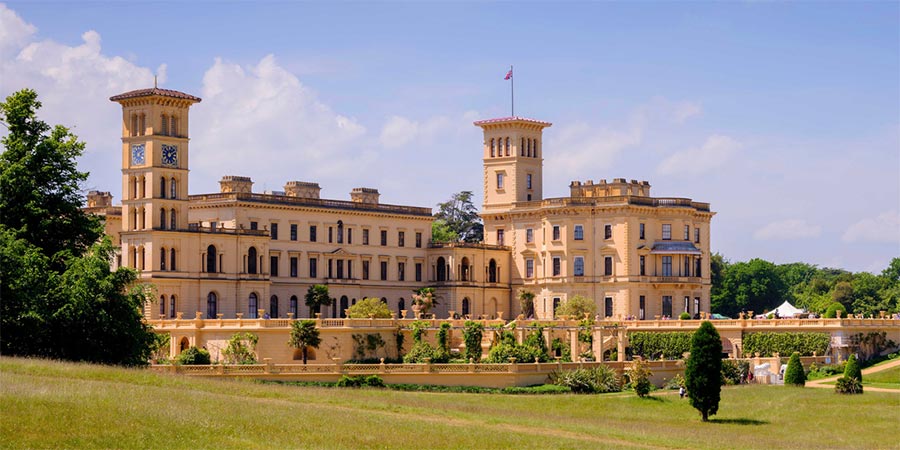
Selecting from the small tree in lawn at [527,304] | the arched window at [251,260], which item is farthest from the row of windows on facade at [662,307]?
the arched window at [251,260]

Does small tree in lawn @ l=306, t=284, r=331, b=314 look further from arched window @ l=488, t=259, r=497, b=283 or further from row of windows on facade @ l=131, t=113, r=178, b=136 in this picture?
arched window @ l=488, t=259, r=497, b=283

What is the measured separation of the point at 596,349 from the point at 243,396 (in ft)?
A: 106

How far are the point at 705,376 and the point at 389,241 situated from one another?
1957 inches

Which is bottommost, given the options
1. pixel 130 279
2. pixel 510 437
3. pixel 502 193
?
pixel 510 437

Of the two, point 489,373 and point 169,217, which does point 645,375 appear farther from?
point 169,217

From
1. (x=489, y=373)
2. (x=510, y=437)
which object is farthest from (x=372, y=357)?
(x=510, y=437)

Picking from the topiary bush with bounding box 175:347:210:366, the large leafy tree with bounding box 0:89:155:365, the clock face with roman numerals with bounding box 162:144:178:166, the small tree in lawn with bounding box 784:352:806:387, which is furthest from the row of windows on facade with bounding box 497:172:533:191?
the large leafy tree with bounding box 0:89:155:365

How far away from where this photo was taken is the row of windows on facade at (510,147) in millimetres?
114312

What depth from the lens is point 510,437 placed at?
159 ft

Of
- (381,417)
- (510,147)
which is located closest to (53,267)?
(381,417)

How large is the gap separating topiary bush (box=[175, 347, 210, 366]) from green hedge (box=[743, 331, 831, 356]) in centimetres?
3099

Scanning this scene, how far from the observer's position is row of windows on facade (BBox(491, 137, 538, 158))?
114m

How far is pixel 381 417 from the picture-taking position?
50812 mm

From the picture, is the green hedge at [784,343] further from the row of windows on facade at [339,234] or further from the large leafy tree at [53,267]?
the large leafy tree at [53,267]
